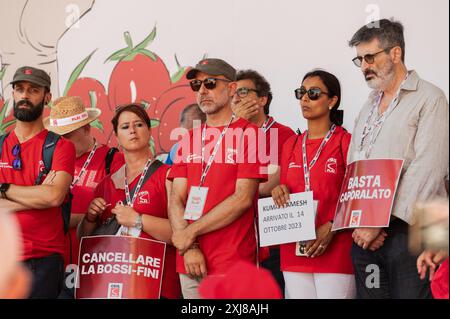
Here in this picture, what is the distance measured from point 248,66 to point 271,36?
0.69 ft

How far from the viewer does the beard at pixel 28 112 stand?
14.4ft

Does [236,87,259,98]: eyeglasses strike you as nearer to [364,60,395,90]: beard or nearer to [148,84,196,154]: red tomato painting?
[148,84,196,154]: red tomato painting

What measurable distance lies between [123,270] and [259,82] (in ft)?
4.22

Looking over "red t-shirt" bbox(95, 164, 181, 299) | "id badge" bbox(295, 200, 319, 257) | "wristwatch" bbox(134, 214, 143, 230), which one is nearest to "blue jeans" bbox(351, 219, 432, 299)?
"id badge" bbox(295, 200, 319, 257)

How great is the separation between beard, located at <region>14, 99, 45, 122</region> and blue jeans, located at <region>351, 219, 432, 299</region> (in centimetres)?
193

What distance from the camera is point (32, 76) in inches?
179

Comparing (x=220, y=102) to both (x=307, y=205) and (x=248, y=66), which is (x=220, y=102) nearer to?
(x=248, y=66)

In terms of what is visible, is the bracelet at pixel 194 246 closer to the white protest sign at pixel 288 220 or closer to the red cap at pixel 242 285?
the white protest sign at pixel 288 220

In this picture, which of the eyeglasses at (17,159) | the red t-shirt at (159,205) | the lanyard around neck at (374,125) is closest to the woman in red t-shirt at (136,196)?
the red t-shirt at (159,205)

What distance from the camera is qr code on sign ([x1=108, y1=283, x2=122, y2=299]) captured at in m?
4.21

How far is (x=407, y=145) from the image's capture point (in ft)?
11.9

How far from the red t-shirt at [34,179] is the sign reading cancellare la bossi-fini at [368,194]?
149 centimetres
